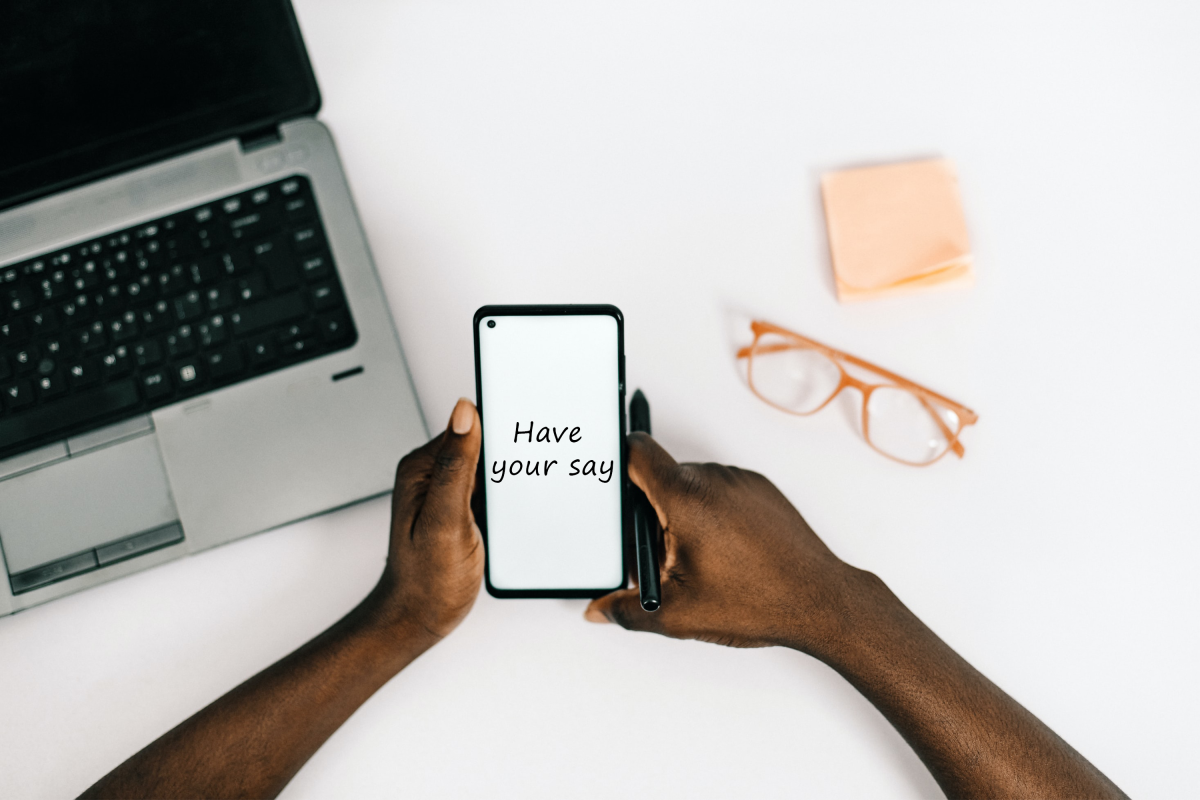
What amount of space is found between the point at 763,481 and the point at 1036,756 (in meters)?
0.28

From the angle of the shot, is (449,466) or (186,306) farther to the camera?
(186,306)

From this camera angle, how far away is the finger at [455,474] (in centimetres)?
45

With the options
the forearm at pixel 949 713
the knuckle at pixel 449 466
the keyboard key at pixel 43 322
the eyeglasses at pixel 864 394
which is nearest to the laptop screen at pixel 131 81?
the keyboard key at pixel 43 322

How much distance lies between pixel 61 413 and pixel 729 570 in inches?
21.2

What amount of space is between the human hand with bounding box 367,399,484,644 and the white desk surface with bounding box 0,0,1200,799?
6cm

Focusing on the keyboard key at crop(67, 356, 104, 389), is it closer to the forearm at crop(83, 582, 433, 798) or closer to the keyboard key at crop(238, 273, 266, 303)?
the keyboard key at crop(238, 273, 266, 303)

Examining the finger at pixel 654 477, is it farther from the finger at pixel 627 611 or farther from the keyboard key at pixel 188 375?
the keyboard key at pixel 188 375

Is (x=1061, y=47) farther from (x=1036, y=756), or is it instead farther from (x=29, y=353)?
(x=29, y=353)

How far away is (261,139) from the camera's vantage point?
23.3 inches

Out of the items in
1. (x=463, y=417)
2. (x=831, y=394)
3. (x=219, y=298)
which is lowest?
(x=831, y=394)

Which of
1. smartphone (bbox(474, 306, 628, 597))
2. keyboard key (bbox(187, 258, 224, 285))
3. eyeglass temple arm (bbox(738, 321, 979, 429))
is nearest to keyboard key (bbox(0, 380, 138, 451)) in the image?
keyboard key (bbox(187, 258, 224, 285))

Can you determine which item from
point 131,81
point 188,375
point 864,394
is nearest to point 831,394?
point 864,394

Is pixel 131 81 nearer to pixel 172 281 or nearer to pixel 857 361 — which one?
pixel 172 281

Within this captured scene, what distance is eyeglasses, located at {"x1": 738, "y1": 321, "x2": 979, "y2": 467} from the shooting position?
0.60 metres
